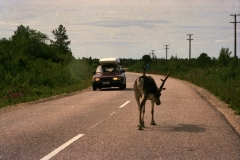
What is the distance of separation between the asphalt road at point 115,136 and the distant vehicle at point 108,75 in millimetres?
10981

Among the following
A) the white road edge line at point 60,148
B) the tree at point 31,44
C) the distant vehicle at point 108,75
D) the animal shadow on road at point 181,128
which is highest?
the tree at point 31,44

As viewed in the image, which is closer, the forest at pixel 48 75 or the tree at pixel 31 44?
the forest at pixel 48 75

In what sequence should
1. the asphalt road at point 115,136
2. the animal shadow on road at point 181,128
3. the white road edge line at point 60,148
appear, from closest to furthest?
1. the white road edge line at point 60,148
2. the asphalt road at point 115,136
3. the animal shadow on road at point 181,128

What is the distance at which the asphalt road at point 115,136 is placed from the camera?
6.02 metres

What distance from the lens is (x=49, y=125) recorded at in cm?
917

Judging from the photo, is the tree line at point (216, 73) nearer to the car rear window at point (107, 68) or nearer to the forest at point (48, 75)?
the forest at point (48, 75)

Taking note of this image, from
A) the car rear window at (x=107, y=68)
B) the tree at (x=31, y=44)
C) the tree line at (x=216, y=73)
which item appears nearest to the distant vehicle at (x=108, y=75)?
the car rear window at (x=107, y=68)

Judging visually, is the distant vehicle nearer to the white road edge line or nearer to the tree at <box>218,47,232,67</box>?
the white road edge line

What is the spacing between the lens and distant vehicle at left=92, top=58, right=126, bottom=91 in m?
22.5

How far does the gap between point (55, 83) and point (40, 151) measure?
24169mm

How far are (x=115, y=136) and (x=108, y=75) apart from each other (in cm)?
1528

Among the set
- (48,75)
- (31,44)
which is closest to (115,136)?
(48,75)

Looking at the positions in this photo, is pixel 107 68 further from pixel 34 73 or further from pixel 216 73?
pixel 216 73

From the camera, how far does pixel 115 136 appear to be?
24.8 feet
